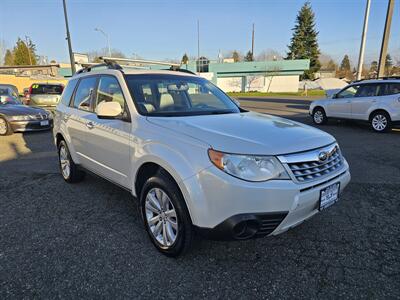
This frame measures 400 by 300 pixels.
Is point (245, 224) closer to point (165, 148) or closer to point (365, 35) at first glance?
point (165, 148)

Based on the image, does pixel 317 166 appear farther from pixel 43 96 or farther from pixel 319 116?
pixel 43 96

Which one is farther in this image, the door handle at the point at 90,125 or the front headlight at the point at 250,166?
the door handle at the point at 90,125

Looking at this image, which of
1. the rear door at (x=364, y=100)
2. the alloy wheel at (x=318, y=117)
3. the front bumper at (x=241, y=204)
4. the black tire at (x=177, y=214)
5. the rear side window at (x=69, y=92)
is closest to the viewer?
the front bumper at (x=241, y=204)

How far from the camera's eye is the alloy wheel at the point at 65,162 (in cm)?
469

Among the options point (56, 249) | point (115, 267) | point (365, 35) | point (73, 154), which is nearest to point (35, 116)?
point (73, 154)

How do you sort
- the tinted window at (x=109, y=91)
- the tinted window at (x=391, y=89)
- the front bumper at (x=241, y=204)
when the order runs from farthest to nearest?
1. the tinted window at (x=391, y=89)
2. the tinted window at (x=109, y=91)
3. the front bumper at (x=241, y=204)

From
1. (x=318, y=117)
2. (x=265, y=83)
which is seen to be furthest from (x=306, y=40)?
(x=318, y=117)

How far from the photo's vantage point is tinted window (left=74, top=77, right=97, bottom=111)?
3.93m

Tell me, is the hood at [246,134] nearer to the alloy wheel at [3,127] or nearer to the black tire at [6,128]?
the black tire at [6,128]

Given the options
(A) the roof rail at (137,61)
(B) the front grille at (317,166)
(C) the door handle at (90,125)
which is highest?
(A) the roof rail at (137,61)

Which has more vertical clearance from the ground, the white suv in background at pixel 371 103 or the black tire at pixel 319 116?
the white suv in background at pixel 371 103

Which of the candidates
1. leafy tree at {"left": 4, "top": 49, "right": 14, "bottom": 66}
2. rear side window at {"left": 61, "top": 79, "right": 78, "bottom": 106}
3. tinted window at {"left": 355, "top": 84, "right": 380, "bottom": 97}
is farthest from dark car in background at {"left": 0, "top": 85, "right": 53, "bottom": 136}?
leafy tree at {"left": 4, "top": 49, "right": 14, "bottom": 66}

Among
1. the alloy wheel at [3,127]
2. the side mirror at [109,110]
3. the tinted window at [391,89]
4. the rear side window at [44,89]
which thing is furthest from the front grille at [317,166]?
the rear side window at [44,89]

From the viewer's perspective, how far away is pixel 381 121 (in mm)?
9055
